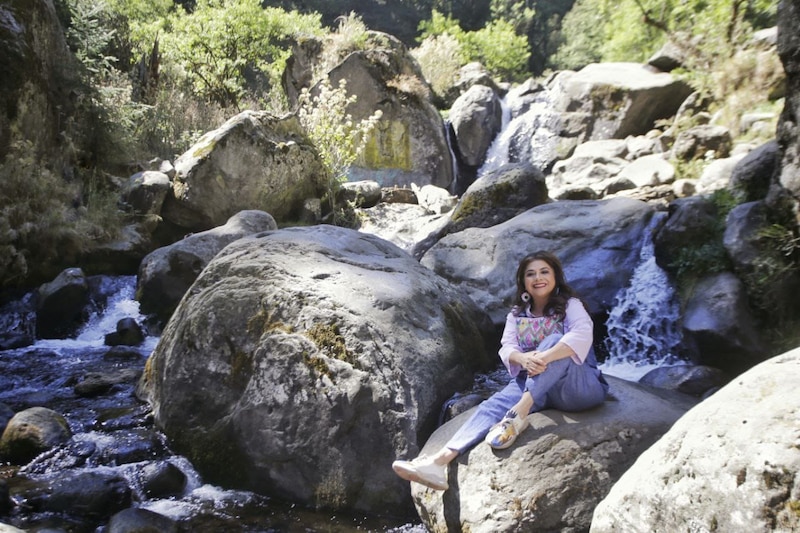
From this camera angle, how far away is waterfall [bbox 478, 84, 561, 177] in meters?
15.4

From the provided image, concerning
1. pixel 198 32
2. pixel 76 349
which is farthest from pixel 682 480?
pixel 198 32

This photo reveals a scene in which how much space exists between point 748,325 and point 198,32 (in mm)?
16338

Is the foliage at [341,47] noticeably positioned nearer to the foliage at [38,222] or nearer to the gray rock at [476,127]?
the gray rock at [476,127]

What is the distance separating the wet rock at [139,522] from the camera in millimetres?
3273

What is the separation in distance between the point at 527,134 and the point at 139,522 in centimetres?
1478

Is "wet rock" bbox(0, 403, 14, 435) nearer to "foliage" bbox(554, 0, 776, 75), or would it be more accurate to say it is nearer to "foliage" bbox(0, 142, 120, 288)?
"foliage" bbox(0, 142, 120, 288)

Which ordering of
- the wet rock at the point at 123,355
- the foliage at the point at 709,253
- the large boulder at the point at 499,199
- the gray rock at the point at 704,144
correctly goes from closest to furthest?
the foliage at the point at 709,253 < the wet rock at the point at 123,355 < the large boulder at the point at 499,199 < the gray rock at the point at 704,144

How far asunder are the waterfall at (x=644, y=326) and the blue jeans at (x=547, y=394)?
2779 mm

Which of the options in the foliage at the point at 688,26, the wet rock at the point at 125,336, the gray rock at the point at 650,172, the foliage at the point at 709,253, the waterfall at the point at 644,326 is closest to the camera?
the foliage at the point at 709,253

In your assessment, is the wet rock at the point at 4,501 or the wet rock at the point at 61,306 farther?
the wet rock at the point at 61,306

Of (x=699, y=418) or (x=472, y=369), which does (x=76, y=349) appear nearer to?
(x=472, y=369)

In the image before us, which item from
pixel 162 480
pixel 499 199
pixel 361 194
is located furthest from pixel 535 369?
pixel 361 194

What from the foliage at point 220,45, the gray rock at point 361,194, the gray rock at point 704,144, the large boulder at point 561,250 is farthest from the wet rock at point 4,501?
the foliage at point 220,45

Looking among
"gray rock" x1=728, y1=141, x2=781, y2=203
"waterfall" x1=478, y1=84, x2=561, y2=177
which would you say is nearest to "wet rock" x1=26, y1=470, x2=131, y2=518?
"gray rock" x1=728, y1=141, x2=781, y2=203
